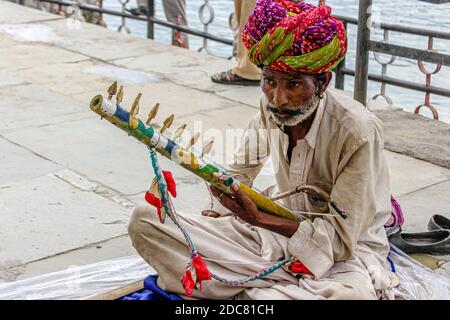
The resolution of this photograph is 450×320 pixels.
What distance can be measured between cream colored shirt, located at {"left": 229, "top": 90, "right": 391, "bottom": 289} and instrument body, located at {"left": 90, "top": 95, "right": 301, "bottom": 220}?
0.50 feet

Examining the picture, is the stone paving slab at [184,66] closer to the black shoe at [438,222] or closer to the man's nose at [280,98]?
the black shoe at [438,222]

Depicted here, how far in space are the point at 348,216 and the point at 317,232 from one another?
0.12 metres

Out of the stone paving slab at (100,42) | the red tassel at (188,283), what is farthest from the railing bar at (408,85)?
the red tassel at (188,283)

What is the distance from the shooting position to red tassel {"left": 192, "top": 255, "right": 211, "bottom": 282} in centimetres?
305

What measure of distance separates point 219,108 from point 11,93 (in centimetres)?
153

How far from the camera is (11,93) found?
21.4ft

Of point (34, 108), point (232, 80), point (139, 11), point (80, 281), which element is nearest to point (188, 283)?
point (80, 281)

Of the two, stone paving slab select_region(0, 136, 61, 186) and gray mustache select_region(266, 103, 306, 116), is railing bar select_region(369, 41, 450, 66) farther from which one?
gray mustache select_region(266, 103, 306, 116)

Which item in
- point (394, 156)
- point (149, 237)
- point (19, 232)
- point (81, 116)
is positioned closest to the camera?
point (149, 237)

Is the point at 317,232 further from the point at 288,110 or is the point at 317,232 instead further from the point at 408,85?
the point at 408,85

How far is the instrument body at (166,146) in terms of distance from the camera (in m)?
2.78

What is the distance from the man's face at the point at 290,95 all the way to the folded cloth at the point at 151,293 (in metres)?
0.74

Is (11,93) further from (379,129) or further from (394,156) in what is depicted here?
(379,129)
